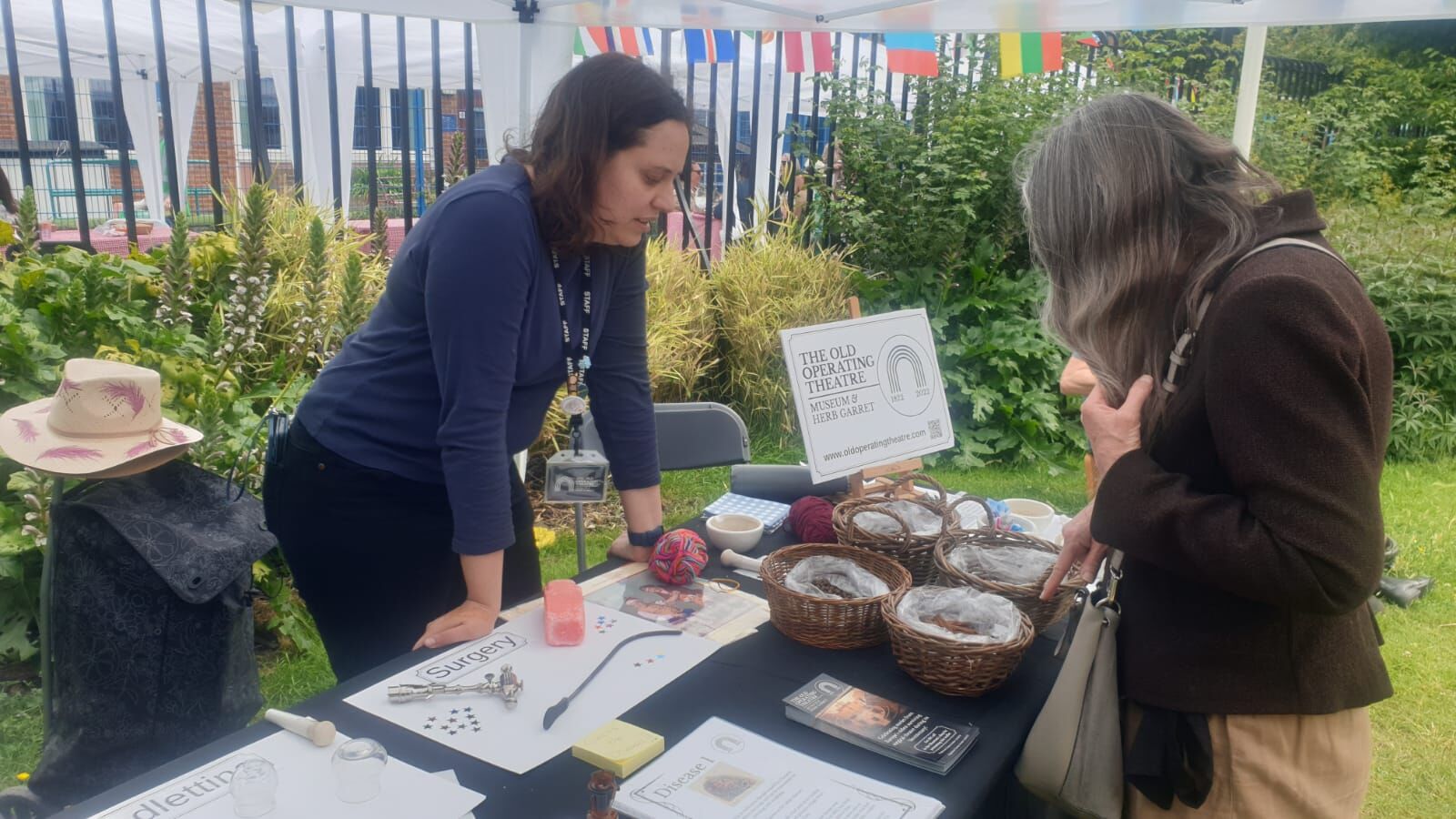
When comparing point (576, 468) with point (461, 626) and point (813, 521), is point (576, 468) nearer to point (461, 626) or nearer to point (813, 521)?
point (461, 626)

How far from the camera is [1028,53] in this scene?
4867 mm

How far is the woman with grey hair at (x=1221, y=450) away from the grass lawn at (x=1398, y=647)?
1.92m

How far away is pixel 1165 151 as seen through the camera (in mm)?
1334

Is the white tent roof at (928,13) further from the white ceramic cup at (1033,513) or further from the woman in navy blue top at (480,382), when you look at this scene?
the white ceramic cup at (1033,513)

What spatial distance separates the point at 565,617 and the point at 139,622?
801mm

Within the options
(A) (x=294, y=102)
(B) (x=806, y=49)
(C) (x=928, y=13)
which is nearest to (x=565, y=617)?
(C) (x=928, y=13)

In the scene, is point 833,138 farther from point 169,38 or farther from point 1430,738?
point 169,38

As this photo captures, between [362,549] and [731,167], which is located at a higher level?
[731,167]

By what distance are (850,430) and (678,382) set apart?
9.34 ft

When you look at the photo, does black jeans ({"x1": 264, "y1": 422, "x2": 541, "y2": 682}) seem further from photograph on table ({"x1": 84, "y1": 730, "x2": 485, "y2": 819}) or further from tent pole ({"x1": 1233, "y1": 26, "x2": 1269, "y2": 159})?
tent pole ({"x1": 1233, "y1": 26, "x2": 1269, "y2": 159})

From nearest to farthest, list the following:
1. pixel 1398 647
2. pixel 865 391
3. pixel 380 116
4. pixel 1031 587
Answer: pixel 1031 587
pixel 865 391
pixel 1398 647
pixel 380 116

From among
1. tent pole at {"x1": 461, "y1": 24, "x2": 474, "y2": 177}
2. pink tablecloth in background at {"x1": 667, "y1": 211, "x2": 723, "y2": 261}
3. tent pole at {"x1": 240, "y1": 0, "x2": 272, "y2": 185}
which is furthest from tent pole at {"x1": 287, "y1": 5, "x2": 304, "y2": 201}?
pink tablecloth in background at {"x1": 667, "y1": 211, "x2": 723, "y2": 261}

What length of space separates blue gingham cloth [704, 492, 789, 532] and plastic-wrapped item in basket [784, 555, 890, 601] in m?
0.46

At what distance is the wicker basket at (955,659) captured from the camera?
1.46 metres
